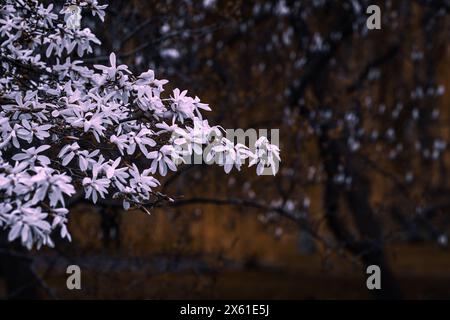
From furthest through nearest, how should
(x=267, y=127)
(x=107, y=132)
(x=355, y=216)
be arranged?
(x=355, y=216) → (x=267, y=127) → (x=107, y=132)

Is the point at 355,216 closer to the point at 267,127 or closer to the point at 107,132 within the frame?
the point at 267,127

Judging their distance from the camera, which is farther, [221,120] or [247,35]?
[247,35]

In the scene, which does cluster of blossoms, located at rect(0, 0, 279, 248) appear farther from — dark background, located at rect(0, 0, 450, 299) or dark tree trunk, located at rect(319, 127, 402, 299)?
dark tree trunk, located at rect(319, 127, 402, 299)

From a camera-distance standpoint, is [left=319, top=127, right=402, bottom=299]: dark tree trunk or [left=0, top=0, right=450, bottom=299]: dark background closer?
[left=0, top=0, right=450, bottom=299]: dark background

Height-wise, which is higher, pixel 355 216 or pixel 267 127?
pixel 267 127

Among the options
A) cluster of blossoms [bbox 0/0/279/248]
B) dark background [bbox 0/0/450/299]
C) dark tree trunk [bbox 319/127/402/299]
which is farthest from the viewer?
dark tree trunk [bbox 319/127/402/299]

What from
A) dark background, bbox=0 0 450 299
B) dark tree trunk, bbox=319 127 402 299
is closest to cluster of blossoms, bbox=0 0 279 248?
dark background, bbox=0 0 450 299

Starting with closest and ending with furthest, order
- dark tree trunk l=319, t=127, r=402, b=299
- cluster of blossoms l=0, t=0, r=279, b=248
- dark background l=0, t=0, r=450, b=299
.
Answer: cluster of blossoms l=0, t=0, r=279, b=248, dark background l=0, t=0, r=450, b=299, dark tree trunk l=319, t=127, r=402, b=299

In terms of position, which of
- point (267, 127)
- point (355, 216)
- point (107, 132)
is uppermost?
point (267, 127)

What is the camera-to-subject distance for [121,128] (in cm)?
459

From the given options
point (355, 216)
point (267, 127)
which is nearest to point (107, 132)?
point (267, 127)
